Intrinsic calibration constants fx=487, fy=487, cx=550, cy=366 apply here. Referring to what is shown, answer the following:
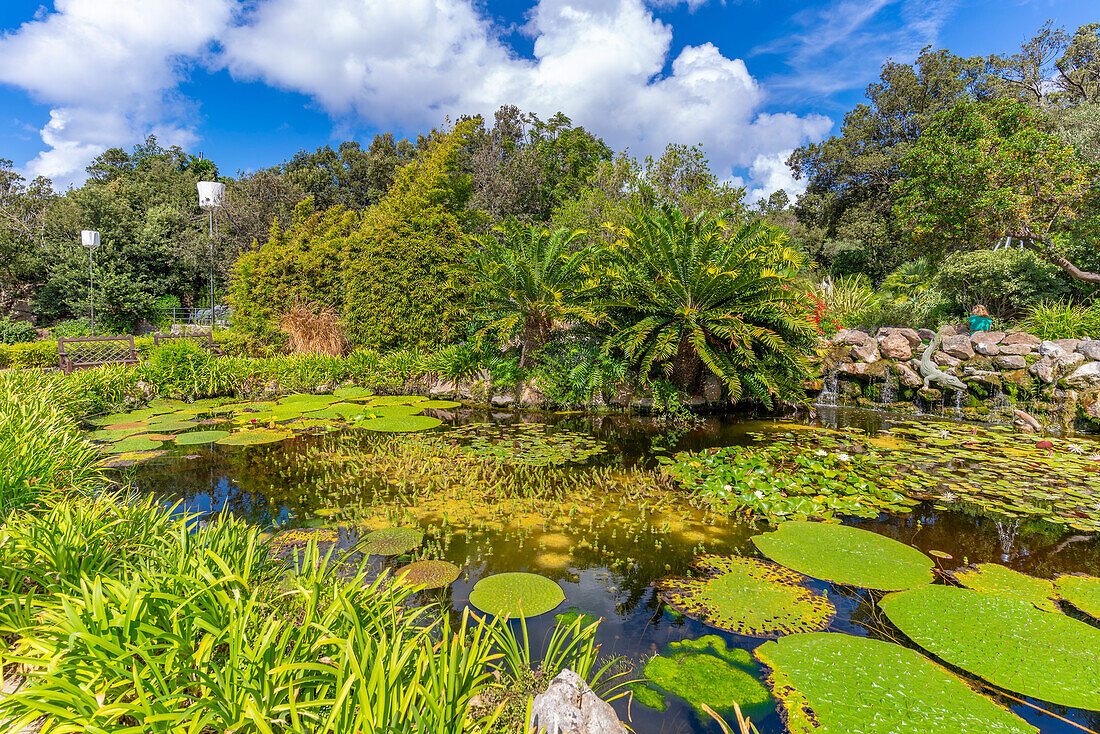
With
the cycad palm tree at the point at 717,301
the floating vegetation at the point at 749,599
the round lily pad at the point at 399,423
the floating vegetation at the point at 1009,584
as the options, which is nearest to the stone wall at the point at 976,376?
the cycad palm tree at the point at 717,301

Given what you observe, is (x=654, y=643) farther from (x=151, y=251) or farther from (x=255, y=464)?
(x=151, y=251)

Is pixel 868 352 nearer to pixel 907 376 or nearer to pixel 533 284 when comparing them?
pixel 907 376

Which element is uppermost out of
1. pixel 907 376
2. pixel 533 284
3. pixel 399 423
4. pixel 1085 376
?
pixel 533 284

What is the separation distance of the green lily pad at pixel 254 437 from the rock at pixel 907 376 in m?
10.6

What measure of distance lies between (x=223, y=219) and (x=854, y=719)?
3129 cm

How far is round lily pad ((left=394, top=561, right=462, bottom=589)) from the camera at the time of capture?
10.9 feet

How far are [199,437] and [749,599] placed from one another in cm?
716

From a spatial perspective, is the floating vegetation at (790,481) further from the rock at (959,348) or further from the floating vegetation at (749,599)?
the rock at (959,348)

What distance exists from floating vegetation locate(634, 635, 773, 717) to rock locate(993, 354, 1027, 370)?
9.06 metres

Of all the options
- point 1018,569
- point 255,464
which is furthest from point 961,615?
point 255,464

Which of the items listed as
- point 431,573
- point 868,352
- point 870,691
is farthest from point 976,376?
point 431,573

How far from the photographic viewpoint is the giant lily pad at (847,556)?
130 inches

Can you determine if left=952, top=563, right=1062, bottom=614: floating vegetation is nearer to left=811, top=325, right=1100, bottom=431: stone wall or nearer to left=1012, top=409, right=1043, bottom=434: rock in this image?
left=1012, top=409, right=1043, bottom=434: rock

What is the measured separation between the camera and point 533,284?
9469 mm
